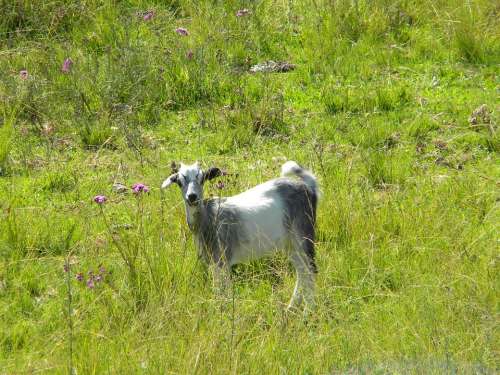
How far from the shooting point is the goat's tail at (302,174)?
6.55 meters

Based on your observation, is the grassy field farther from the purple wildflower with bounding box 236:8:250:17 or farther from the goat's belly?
the goat's belly

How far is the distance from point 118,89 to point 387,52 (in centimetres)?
269

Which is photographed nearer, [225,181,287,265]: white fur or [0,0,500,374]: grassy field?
[0,0,500,374]: grassy field

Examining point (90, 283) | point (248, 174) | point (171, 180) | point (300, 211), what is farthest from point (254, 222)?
point (248, 174)

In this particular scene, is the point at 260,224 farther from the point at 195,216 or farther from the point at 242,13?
the point at 242,13

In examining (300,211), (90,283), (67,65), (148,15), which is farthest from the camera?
(148,15)

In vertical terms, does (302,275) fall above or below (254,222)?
below

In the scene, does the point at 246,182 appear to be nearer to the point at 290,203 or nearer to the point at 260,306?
the point at 290,203

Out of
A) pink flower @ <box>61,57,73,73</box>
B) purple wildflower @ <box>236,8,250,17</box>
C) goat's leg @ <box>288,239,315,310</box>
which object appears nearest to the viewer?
goat's leg @ <box>288,239,315,310</box>

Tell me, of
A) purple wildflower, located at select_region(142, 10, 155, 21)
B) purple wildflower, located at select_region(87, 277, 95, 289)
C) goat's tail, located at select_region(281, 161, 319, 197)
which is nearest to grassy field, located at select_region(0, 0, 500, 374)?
purple wildflower, located at select_region(87, 277, 95, 289)

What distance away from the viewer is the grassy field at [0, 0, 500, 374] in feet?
17.0

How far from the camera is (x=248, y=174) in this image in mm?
7668

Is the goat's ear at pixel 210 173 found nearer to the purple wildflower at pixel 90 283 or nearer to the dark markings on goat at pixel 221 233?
the dark markings on goat at pixel 221 233

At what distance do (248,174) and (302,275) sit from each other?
5.34 ft
